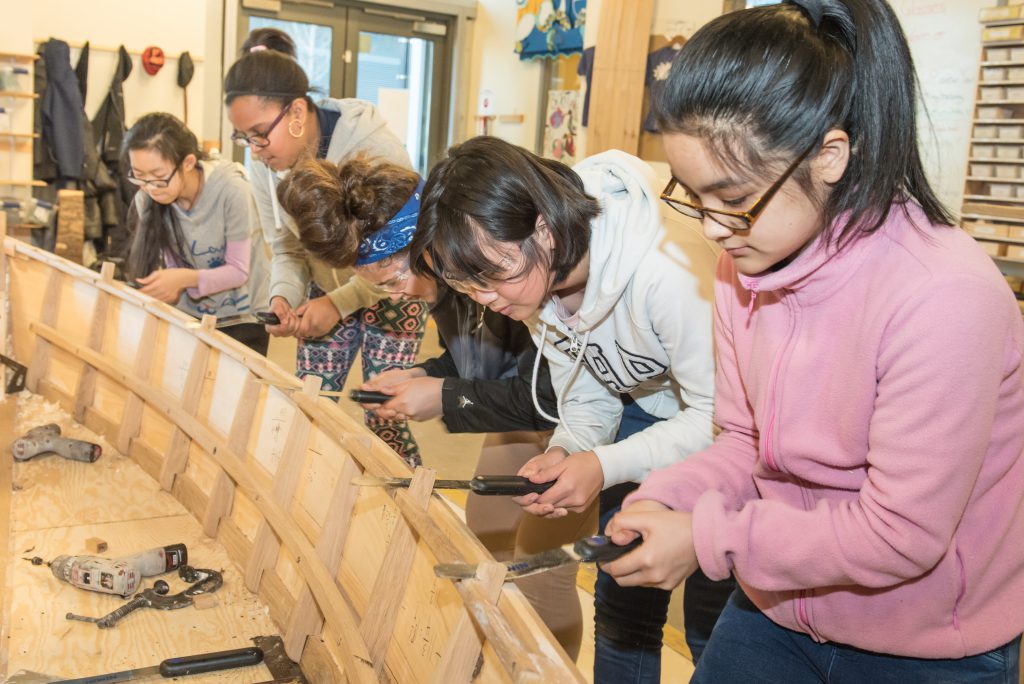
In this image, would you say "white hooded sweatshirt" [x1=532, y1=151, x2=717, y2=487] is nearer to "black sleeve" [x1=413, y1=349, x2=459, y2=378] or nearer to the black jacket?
the black jacket

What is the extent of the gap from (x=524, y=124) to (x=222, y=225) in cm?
547

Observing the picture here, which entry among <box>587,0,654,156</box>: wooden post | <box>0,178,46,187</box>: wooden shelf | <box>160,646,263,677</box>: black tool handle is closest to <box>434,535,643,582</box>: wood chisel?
<box>160,646,263,677</box>: black tool handle

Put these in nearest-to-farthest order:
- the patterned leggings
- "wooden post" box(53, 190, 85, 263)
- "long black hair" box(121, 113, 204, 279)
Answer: the patterned leggings < "long black hair" box(121, 113, 204, 279) < "wooden post" box(53, 190, 85, 263)

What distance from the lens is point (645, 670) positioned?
2.00 metres

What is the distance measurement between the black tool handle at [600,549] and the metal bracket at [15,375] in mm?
3635

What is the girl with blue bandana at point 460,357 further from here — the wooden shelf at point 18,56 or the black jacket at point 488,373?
the wooden shelf at point 18,56

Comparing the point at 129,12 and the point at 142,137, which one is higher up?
the point at 129,12

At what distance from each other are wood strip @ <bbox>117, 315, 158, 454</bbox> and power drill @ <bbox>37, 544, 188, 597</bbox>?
105cm

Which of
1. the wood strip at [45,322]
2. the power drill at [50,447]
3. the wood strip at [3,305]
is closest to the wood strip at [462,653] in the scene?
the power drill at [50,447]

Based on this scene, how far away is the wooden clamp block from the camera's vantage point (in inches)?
110

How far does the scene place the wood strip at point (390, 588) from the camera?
198cm

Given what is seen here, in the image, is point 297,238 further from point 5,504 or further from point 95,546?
point 5,504

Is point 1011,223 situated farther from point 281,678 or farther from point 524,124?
point 524,124

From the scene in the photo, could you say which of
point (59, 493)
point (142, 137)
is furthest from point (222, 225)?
point (59, 493)
